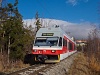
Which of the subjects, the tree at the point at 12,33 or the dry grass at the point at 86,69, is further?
the tree at the point at 12,33

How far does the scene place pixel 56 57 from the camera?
1798cm

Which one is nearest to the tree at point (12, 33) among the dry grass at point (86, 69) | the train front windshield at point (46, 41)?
the train front windshield at point (46, 41)

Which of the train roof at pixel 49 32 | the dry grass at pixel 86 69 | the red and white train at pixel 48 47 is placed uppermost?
the train roof at pixel 49 32

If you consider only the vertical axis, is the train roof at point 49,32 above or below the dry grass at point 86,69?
above

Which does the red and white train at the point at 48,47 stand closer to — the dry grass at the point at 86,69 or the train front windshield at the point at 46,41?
the train front windshield at the point at 46,41

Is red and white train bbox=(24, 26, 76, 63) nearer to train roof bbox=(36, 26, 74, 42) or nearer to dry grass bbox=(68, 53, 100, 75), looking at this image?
train roof bbox=(36, 26, 74, 42)

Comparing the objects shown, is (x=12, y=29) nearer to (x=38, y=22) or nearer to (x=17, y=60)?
(x=17, y=60)

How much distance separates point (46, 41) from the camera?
60.0ft

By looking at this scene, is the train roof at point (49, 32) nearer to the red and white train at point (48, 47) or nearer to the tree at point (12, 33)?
the red and white train at point (48, 47)

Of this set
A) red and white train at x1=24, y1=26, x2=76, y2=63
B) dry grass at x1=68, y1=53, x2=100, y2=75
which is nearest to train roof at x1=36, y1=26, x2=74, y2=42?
red and white train at x1=24, y1=26, x2=76, y2=63

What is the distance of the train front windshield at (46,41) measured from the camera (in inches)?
715

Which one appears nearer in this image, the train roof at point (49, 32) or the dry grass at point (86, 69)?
the dry grass at point (86, 69)

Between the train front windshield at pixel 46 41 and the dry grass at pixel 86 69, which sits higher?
the train front windshield at pixel 46 41

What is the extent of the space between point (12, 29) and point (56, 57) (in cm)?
454
